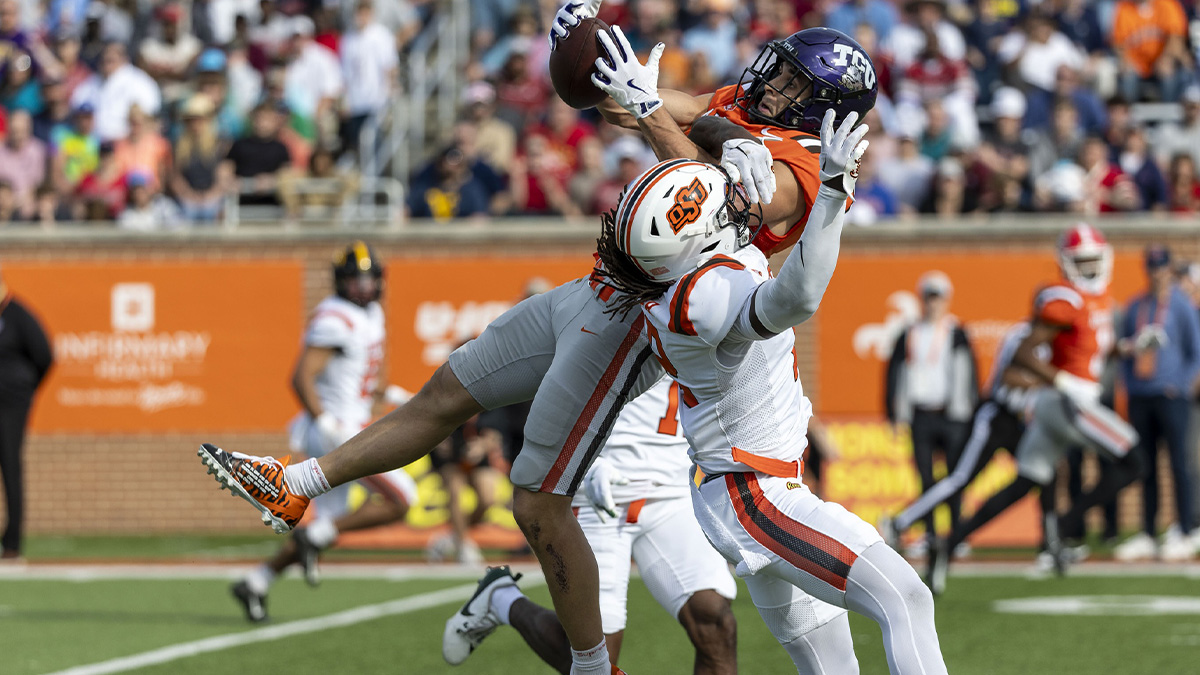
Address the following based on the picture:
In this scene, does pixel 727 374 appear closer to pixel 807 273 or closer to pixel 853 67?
pixel 807 273

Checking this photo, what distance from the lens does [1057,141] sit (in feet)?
47.0

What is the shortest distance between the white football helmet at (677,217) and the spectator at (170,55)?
507 inches

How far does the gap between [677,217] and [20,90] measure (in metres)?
13.2

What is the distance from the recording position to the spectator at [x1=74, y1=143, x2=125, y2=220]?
14.5 m

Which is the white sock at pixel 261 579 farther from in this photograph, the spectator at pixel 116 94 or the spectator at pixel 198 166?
the spectator at pixel 116 94

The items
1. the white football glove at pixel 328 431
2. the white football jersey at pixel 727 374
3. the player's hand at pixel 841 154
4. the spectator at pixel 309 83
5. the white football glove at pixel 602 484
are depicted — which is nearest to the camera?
the player's hand at pixel 841 154

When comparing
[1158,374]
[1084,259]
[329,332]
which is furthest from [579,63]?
[1158,374]

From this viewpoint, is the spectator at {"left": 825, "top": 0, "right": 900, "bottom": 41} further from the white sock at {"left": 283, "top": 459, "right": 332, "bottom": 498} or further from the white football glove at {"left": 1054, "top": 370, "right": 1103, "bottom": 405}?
the white sock at {"left": 283, "top": 459, "right": 332, "bottom": 498}

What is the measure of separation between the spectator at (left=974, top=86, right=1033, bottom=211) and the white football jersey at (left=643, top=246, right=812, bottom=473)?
32.3ft

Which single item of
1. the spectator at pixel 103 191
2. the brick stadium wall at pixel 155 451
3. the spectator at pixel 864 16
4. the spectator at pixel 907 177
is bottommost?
the brick stadium wall at pixel 155 451

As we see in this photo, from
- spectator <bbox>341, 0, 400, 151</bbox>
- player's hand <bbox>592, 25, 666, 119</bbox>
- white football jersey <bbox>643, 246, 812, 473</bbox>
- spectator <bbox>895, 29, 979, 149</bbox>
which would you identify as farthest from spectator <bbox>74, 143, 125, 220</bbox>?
white football jersey <bbox>643, 246, 812, 473</bbox>

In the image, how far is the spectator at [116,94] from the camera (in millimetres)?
15633

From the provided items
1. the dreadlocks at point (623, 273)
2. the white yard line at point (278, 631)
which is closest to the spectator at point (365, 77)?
the white yard line at point (278, 631)

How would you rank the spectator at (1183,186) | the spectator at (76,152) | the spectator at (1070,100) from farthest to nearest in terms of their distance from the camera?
1. the spectator at (76,152)
2. the spectator at (1070,100)
3. the spectator at (1183,186)
